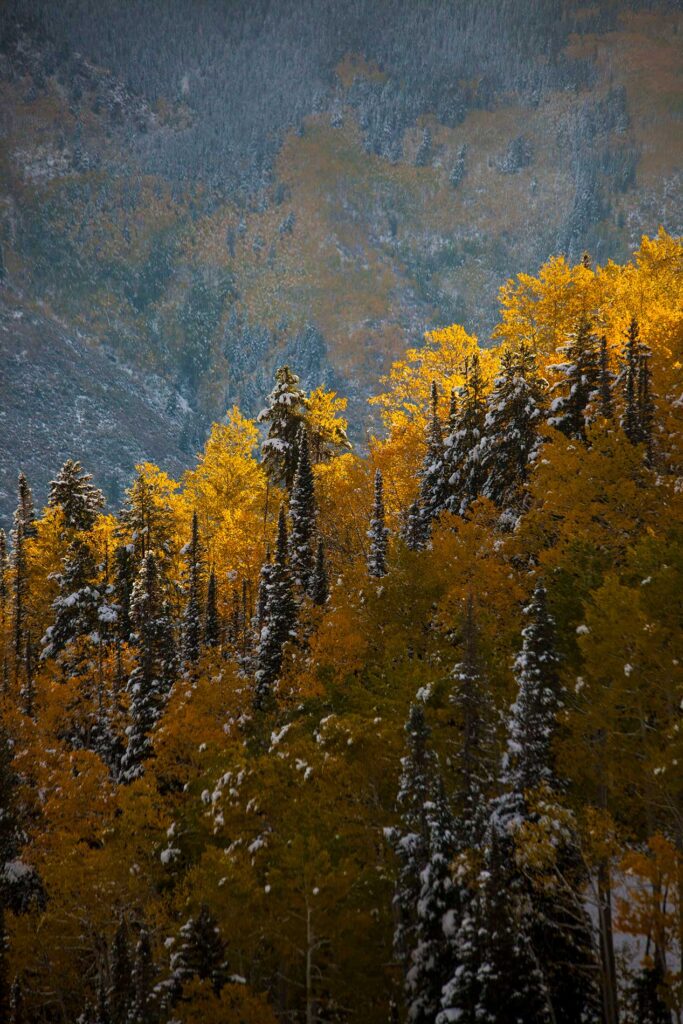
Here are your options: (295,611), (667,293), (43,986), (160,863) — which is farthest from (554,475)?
(43,986)

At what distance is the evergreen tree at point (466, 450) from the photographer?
48469 mm

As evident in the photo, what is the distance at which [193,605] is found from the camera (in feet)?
193

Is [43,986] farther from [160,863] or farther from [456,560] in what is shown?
[456,560]

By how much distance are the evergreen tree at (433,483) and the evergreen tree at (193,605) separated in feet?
51.3

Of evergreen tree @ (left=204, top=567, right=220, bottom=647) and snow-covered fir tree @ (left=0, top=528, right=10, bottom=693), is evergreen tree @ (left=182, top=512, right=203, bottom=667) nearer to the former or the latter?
evergreen tree @ (left=204, top=567, right=220, bottom=647)

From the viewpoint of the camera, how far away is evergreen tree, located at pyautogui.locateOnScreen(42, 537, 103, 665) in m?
58.0

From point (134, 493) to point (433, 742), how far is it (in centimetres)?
3697

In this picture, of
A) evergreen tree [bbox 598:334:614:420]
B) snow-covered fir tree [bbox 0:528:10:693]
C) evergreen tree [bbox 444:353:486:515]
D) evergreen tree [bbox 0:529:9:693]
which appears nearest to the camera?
evergreen tree [bbox 598:334:614:420]

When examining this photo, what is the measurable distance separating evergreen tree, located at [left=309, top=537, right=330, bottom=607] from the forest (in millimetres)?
430

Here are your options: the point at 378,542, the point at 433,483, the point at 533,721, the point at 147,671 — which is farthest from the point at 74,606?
the point at 533,721

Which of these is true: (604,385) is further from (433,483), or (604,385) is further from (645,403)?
(433,483)

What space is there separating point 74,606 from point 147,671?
32.2 ft

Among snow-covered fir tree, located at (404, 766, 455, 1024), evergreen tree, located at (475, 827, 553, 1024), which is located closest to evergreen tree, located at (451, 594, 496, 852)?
snow-covered fir tree, located at (404, 766, 455, 1024)

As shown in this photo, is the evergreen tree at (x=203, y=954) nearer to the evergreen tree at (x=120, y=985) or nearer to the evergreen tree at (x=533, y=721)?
the evergreen tree at (x=120, y=985)
